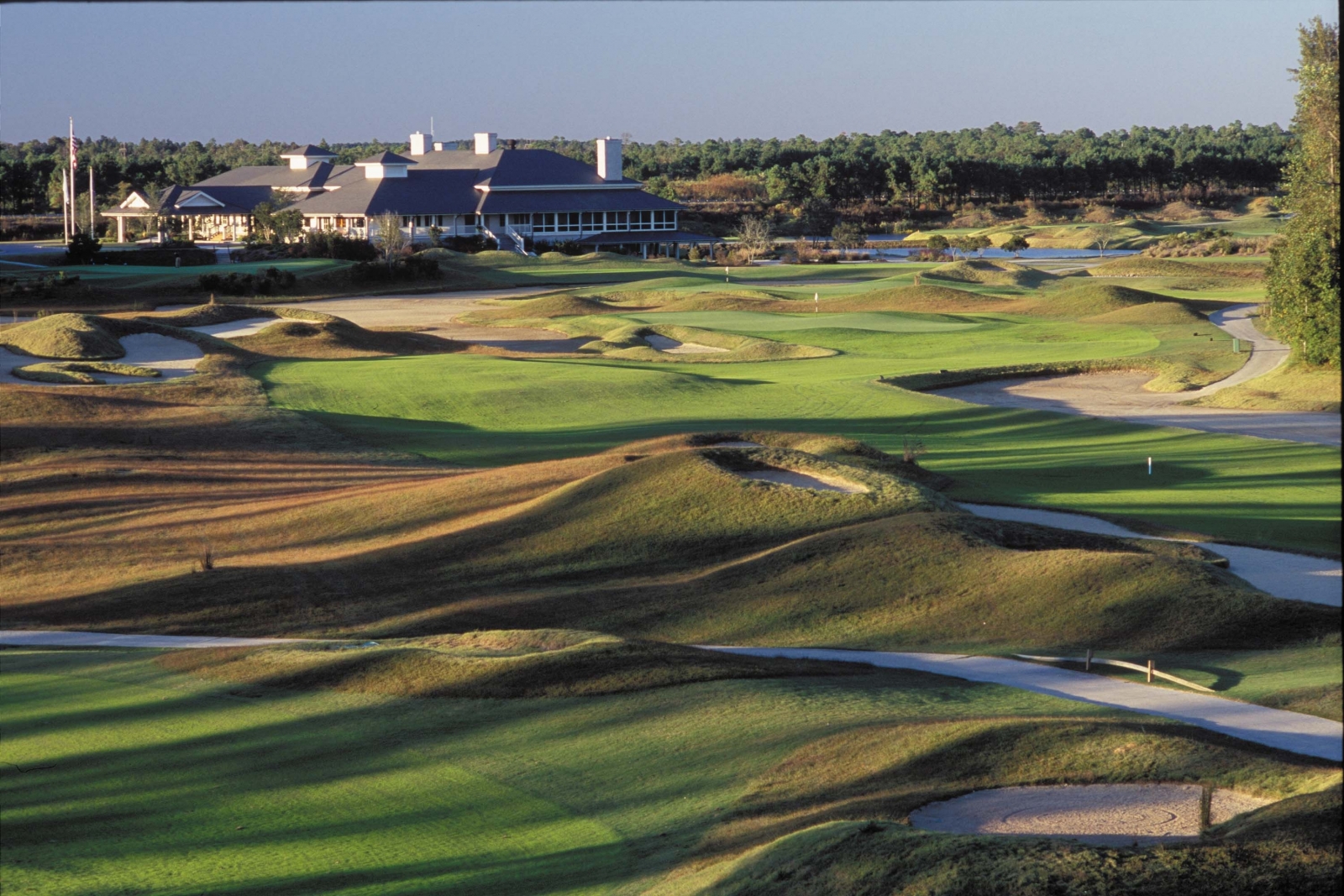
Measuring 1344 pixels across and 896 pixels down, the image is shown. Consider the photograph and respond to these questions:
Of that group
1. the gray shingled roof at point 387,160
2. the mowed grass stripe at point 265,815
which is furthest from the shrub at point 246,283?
the mowed grass stripe at point 265,815

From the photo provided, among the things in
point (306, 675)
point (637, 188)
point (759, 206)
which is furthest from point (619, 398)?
point (759, 206)

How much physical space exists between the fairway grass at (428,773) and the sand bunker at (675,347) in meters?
39.1

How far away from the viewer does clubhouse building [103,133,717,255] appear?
4082 inches

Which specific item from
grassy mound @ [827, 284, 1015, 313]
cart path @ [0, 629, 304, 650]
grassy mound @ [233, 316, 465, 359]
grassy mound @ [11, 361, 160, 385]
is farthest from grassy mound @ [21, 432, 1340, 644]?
grassy mound @ [827, 284, 1015, 313]

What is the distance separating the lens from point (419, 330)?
62750 mm

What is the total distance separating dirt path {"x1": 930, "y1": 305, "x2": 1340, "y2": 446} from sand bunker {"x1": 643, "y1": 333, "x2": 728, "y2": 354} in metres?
12.6

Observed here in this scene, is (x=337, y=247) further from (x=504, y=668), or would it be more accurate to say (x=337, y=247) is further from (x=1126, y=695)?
(x=1126, y=695)

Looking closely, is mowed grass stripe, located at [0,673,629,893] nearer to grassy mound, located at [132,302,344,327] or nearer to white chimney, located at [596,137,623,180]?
grassy mound, located at [132,302,344,327]

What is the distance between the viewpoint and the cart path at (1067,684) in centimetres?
1256

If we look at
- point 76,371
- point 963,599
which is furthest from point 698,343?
point 963,599

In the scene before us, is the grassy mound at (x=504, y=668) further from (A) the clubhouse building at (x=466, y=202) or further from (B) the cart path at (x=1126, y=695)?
(A) the clubhouse building at (x=466, y=202)

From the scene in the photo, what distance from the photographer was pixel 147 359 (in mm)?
44188

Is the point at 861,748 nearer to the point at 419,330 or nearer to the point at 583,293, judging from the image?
the point at 419,330

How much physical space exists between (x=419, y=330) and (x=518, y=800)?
172 feet
